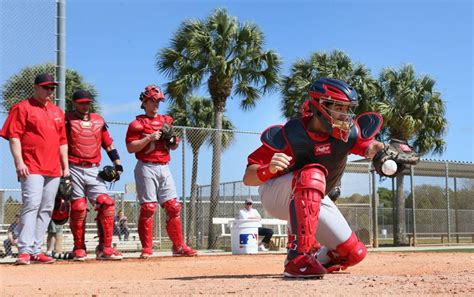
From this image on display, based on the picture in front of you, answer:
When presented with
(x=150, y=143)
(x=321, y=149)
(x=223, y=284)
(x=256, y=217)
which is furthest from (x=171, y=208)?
(x=256, y=217)

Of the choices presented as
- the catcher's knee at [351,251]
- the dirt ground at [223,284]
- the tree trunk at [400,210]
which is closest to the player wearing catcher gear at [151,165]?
the dirt ground at [223,284]

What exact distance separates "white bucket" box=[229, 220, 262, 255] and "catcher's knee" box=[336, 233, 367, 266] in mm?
6191

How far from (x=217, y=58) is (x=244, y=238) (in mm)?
9499

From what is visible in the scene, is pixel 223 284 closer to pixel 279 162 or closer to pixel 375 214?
pixel 279 162

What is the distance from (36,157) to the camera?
307 inches

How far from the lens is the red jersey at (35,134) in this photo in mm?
7716

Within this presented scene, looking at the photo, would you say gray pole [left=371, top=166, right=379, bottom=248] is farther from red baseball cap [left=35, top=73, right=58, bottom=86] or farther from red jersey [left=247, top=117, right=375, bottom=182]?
red jersey [left=247, top=117, right=375, bottom=182]

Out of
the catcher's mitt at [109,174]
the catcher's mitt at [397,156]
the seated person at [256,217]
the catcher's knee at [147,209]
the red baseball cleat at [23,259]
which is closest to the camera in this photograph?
the catcher's mitt at [397,156]

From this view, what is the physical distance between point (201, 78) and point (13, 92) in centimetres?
1029

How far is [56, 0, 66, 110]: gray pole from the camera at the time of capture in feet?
32.7

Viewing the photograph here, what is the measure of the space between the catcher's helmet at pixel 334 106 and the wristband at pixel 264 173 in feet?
1.79

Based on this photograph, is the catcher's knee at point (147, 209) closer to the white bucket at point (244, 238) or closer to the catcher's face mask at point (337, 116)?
the white bucket at point (244, 238)

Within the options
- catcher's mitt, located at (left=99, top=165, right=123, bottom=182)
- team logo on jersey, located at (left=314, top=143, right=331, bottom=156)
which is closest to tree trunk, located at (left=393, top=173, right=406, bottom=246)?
catcher's mitt, located at (left=99, top=165, right=123, bottom=182)

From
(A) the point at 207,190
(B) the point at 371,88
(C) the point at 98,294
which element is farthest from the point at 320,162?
(B) the point at 371,88
